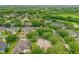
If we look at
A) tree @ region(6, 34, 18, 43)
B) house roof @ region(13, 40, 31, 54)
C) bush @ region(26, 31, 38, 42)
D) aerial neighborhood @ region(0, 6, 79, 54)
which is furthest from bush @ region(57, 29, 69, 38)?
tree @ region(6, 34, 18, 43)

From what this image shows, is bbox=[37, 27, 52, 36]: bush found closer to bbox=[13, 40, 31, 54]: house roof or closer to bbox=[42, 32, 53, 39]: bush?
bbox=[42, 32, 53, 39]: bush

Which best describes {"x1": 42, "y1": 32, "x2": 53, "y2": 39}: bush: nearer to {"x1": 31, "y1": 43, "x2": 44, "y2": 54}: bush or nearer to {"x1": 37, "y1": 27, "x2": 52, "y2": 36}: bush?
{"x1": 37, "y1": 27, "x2": 52, "y2": 36}: bush

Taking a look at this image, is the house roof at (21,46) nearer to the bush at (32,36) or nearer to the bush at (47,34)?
the bush at (32,36)

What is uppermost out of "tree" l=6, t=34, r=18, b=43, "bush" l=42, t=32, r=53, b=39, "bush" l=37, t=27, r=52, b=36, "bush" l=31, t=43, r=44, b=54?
"bush" l=37, t=27, r=52, b=36

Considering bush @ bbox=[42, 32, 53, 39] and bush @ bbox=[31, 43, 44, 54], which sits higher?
bush @ bbox=[42, 32, 53, 39]

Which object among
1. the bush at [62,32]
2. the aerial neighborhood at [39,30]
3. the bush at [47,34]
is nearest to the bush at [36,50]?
the aerial neighborhood at [39,30]

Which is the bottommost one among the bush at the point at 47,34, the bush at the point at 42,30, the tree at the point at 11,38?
the tree at the point at 11,38

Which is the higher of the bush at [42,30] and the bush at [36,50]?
the bush at [42,30]

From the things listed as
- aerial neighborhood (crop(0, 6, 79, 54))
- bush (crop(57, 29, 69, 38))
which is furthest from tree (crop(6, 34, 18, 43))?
bush (crop(57, 29, 69, 38))
